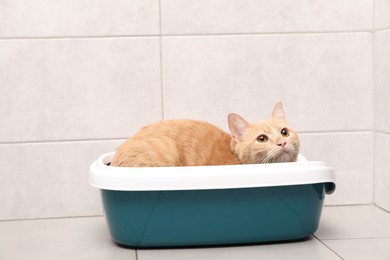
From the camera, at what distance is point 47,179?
1.87 metres

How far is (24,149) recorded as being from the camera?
1.86 metres

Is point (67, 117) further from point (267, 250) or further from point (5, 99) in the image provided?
point (267, 250)

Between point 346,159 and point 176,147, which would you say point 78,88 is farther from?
point 346,159

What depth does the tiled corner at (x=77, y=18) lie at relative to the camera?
5.97 feet

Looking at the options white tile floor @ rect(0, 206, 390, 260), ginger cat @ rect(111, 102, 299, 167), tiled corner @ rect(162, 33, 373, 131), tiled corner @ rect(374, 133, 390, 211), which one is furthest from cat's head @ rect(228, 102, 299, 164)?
tiled corner @ rect(374, 133, 390, 211)

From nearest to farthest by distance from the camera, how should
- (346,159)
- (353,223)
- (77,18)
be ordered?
(353,223), (77,18), (346,159)

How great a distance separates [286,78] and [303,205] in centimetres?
56

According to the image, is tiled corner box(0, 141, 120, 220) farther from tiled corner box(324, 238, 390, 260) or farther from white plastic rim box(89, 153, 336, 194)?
tiled corner box(324, 238, 390, 260)

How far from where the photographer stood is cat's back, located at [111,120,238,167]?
149 cm

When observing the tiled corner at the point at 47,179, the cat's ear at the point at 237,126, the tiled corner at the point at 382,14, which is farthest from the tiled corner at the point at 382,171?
the tiled corner at the point at 47,179

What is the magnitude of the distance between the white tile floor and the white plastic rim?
0.57 feet

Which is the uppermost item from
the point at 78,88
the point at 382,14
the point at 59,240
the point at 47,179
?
the point at 382,14

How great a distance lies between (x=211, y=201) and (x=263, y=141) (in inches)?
8.3

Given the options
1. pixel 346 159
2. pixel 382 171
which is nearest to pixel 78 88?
pixel 346 159
